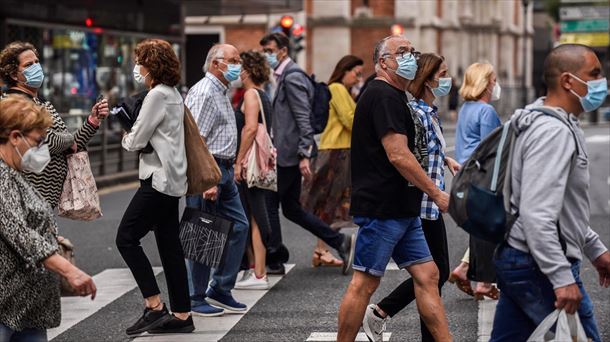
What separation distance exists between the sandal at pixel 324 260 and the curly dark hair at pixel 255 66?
1987mm

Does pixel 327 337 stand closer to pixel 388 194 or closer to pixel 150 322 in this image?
pixel 150 322

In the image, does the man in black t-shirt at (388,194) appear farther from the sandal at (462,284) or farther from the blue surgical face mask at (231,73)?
the sandal at (462,284)

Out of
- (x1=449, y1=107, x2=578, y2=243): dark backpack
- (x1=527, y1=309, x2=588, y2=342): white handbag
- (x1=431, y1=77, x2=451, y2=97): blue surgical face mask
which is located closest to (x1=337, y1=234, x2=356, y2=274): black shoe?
(x1=431, y1=77, x2=451, y2=97): blue surgical face mask

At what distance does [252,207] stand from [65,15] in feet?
42.2

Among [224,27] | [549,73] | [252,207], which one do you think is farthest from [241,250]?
[224,27]

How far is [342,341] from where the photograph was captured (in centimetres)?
637

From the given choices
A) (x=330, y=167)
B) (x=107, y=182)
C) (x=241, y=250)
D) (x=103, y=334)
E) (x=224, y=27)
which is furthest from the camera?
(x=224, y=27)

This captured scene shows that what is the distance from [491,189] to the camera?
4.71 meters

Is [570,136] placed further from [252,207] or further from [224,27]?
[224,27]

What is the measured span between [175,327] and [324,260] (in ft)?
9.98

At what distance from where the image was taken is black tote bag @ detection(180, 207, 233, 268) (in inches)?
Result: 324

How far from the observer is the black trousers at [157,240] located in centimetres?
768

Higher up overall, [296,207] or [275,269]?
[296,207]

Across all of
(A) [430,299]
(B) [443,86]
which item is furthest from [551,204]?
(B) [443,86]
